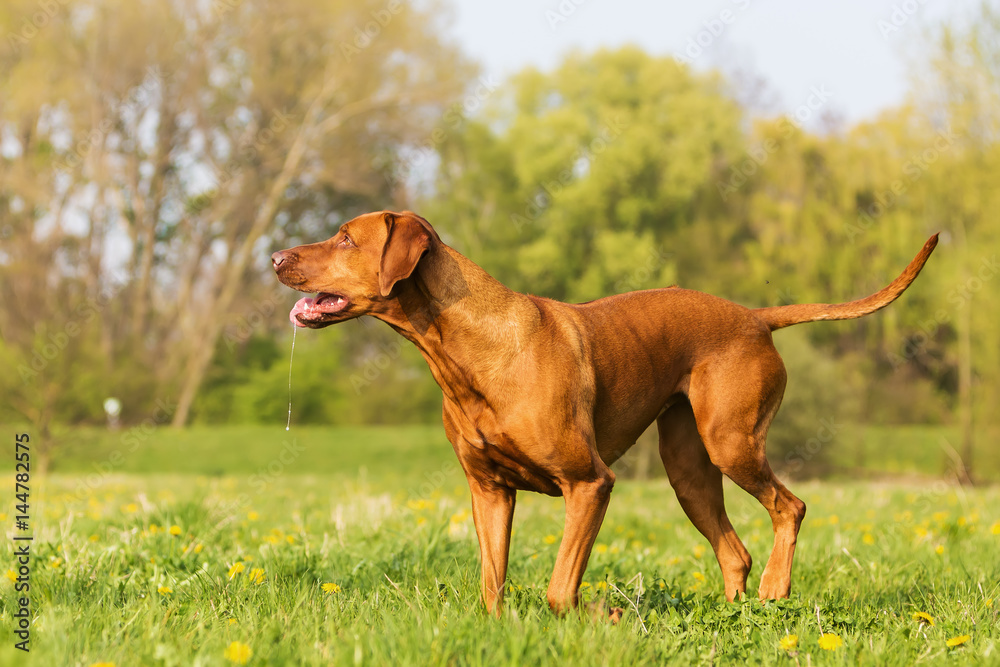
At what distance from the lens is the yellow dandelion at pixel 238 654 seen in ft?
8.41

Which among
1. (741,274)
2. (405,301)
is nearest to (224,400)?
(741,274)

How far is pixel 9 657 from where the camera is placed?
7.48 ft

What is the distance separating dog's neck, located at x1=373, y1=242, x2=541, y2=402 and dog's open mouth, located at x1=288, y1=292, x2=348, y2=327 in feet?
0.54

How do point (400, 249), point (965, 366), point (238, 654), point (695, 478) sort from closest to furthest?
1. point (238, 654)
2. point (400, 249)
3. point (695, 478)
4. point (965, 366)

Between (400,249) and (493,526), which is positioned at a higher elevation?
(400,249)

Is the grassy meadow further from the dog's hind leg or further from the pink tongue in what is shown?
the pink tongue

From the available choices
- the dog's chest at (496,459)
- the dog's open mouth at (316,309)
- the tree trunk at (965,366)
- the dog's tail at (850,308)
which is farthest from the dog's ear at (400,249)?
the tree trunk at (965,366)

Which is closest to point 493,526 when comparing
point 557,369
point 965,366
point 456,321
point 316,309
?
point 557,369

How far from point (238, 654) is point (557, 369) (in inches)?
66.8

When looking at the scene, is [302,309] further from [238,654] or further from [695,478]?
[695,478]

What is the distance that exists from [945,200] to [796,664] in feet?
64.1

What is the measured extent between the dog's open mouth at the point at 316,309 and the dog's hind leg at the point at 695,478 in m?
1.83

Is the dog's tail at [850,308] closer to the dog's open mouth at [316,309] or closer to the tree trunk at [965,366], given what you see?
the dog's open mouth at [316,309]

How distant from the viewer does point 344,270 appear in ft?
12.1
